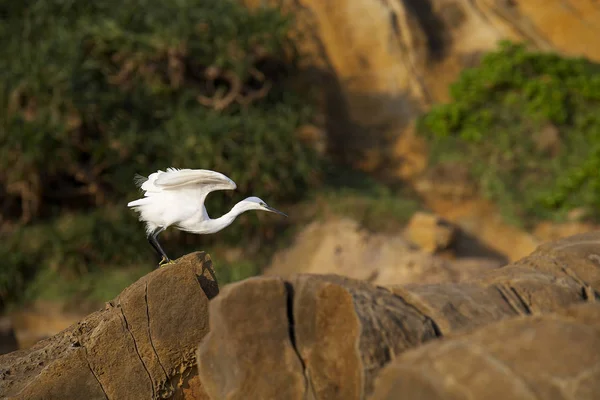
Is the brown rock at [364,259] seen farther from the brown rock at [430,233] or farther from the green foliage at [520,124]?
the green foliage at [520,124]

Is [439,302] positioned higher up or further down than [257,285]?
further down

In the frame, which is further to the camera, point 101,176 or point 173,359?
point 101,176

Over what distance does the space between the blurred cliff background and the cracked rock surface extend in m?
5.04

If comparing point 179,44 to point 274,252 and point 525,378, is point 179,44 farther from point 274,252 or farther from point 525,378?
point 525,378

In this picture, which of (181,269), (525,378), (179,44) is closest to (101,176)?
(179,44)

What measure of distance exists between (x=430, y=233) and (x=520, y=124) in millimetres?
3574

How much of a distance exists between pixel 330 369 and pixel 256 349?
38 centimetres

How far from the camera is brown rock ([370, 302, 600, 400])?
103 inches

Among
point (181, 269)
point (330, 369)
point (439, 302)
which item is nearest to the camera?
point (330, 369)

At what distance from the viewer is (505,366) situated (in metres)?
2.65

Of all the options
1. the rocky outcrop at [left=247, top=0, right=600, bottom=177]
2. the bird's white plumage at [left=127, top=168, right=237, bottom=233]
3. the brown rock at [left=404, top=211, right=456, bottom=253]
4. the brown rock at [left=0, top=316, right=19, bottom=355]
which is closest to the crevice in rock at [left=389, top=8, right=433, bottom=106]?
the rocky outcrop at [left=247, top=0, right=600, bottom=177]

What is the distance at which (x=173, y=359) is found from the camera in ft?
14.3

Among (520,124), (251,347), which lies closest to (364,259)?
(520,124)

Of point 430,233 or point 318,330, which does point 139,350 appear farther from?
point 430,233
